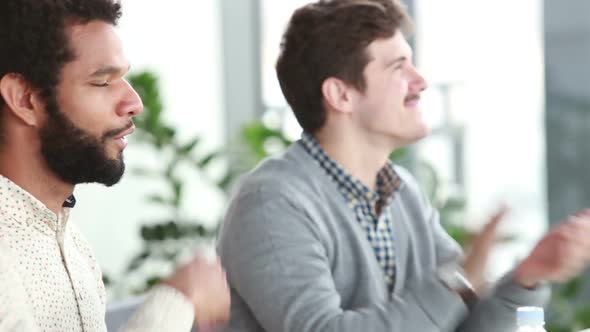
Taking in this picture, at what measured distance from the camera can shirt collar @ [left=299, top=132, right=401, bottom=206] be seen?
2133 millimetres

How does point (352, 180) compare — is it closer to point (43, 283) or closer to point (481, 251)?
point (481, 251)

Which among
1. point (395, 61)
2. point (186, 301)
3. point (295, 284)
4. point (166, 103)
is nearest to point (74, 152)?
point (186, 301)

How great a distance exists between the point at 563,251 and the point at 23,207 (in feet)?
2.71

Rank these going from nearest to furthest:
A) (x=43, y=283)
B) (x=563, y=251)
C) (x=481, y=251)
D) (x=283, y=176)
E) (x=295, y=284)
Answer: (x=43, y=283)
(x=563, y=251)
(x=481, y=251)
(x=295, y=284)
(x=283, y=176)

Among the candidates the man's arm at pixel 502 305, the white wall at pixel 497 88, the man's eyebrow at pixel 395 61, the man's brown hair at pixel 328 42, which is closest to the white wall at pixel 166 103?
the white wall at pixel 497 88

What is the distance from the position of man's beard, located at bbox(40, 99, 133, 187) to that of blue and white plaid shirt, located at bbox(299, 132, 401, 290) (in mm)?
683

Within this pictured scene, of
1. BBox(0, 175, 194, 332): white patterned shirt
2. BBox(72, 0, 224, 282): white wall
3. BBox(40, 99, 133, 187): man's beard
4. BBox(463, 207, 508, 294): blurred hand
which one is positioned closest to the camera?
BBox(0, 175, 194, 332): white patterned shirt

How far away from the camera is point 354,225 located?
2078 mm

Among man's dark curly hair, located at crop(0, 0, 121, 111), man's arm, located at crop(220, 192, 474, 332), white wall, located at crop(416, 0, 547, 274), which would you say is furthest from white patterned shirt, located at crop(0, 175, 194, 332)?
white wall, located at crop(416, 0, 547, 274)

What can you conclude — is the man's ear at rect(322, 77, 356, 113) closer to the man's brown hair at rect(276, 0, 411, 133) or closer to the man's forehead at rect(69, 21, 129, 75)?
the man's brown hair at rect(276, 0, 411, 133)

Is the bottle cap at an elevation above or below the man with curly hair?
below

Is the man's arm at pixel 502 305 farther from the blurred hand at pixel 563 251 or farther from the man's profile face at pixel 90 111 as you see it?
the man's profile face at pixel 90 111

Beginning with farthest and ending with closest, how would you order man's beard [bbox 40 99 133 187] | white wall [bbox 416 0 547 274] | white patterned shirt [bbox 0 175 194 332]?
white wall [bbox 416 0 547 274] < man's beard [bbox 40 99 133 187] < white patterned shirt [bbox 0 175 194 332]

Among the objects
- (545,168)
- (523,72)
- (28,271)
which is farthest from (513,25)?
(28,271)
